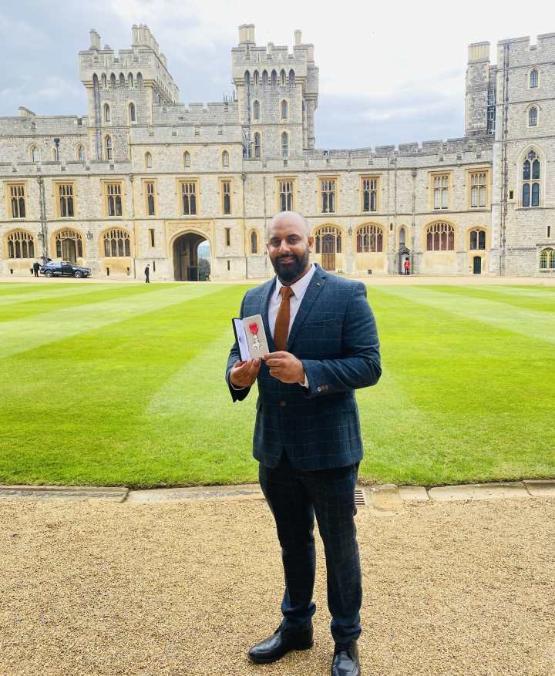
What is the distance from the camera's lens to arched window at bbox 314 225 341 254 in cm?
4659

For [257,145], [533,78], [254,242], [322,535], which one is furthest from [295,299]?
[257,145]

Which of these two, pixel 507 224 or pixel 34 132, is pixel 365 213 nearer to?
pixel 507 224

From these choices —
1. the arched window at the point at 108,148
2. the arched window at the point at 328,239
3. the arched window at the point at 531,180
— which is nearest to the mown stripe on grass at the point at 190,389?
the arched window at the point at 328,239

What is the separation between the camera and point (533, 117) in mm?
40531

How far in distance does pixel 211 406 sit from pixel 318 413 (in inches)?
173

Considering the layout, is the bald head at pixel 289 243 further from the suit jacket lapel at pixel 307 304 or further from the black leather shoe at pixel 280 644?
the black leather shoe at pixel 280 644

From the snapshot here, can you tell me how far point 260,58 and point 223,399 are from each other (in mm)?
51730

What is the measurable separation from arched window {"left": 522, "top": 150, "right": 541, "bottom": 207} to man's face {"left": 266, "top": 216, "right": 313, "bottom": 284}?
43.9 m

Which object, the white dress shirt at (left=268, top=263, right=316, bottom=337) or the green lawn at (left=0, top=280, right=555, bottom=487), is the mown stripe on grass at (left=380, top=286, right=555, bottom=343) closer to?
the green lawn at (left=0, top=280, right=555, bottom=487)

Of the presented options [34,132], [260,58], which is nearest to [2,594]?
[260,58]

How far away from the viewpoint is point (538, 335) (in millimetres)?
11477

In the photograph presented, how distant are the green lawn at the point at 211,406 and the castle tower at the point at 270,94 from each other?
44.1 meters

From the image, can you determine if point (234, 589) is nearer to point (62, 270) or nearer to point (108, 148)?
point (62, 270)

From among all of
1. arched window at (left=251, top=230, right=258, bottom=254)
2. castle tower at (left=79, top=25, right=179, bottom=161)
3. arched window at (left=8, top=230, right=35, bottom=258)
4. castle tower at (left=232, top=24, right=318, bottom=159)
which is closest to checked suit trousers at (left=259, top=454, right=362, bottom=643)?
arched window at (left=251, top=230, right=258, bottom=254)
